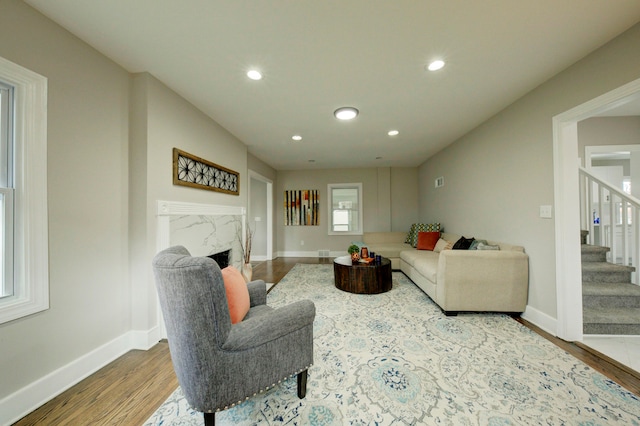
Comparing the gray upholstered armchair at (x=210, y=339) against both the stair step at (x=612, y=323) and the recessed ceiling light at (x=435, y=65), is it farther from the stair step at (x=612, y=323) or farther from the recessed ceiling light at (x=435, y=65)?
the stair step at (x=612, y=323)

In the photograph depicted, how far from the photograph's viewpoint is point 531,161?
2340 mm

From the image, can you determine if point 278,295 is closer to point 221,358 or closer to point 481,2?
point 221,358

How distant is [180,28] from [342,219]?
5174 millimetres

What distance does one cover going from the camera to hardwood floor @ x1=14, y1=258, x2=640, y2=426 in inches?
50.5

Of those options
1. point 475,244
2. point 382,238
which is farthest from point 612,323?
point 382,238

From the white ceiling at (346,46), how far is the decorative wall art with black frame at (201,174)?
0.66 meters

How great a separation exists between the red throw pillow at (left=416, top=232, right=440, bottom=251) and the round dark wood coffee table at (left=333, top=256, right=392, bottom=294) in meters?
1.48

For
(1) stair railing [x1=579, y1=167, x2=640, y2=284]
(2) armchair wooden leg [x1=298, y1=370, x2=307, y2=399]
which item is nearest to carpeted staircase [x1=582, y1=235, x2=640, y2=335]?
(1) stair railing [x1=579, y1=167, x2=640, y2=284]

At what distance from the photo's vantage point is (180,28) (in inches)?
59.7

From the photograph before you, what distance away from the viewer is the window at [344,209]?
20.0 feet

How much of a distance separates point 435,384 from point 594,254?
285 cm

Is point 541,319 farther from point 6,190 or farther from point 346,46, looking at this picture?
point 6,190

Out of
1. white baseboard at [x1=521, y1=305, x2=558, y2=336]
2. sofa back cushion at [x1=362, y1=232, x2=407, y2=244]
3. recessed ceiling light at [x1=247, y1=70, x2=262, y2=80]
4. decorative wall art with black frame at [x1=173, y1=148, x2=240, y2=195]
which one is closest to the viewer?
recessed ceiling light at [x1=247, y1=70, x2=262, y2=80]

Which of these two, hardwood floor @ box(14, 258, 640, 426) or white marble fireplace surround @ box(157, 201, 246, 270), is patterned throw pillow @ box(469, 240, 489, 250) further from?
white marble fireplace surround @ box(157, 201, 246, 270)
